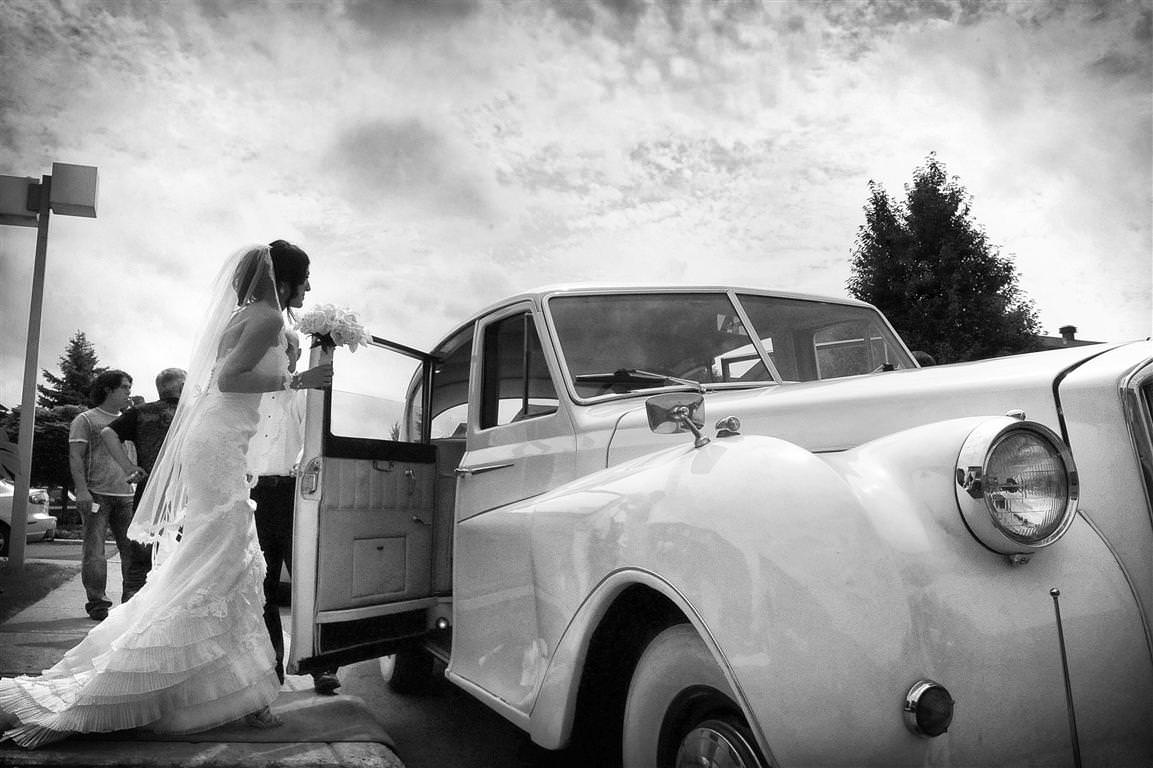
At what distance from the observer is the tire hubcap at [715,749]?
162 cm

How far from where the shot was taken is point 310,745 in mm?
3098

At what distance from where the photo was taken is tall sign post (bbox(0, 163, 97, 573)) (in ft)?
26.3

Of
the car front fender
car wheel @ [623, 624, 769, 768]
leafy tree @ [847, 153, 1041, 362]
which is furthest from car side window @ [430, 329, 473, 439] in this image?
leafy tree @ [847, 153, 1041, 362]

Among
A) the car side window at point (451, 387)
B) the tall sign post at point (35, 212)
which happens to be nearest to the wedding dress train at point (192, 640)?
the car side window at point (451, 387)

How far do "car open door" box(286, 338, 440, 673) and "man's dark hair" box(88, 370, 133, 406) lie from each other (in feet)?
11.0

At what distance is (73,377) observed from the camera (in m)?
39.8

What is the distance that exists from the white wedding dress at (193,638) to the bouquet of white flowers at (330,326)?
201 mm

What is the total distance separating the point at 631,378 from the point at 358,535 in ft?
4.69

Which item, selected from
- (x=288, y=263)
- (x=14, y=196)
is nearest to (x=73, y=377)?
(x=14, y=196)

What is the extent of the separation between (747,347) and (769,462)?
→ 1.33 metres

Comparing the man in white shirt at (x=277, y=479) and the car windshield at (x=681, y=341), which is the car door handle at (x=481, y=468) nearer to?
the car windshield at (x=681, y=341)

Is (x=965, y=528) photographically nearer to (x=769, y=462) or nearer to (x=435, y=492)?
(x=769, y=462)

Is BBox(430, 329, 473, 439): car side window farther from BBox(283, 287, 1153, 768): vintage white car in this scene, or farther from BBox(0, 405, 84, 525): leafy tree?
BBox(0, 405, 84, 525): leafy tree

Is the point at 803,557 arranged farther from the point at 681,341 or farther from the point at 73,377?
the point at 73,377
